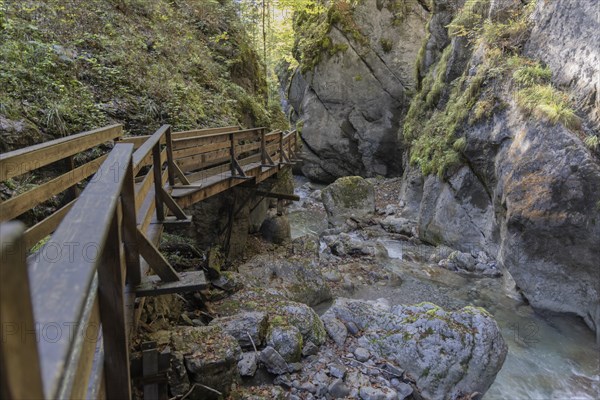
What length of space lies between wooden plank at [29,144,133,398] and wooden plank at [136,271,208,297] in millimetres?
2012

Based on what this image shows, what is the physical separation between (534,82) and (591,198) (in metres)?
4.08

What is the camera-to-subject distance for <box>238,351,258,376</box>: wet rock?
5.55 metres

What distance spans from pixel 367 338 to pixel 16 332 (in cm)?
705

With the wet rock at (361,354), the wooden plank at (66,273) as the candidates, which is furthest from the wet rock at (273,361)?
the wooden plank at (66,273)

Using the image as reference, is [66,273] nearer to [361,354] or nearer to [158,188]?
[158,188]

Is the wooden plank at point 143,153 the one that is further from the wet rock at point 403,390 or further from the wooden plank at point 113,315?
the wet rock at point 403,390

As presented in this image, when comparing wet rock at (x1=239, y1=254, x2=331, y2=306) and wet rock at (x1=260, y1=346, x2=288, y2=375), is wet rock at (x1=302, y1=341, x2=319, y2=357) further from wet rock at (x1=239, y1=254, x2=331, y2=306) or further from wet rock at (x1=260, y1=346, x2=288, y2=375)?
wet rock at (x1=239, y1=254, x2=331, y2=306)

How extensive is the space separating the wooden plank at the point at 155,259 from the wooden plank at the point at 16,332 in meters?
2.68

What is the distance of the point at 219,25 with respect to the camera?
15.7 m

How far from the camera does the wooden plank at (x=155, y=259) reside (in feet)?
11.2

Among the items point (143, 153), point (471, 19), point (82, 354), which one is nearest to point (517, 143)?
point (471, 19)

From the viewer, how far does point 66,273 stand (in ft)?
3.55

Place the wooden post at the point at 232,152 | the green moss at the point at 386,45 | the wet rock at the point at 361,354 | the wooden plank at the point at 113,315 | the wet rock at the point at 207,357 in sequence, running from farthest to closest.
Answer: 1. the green moss at the point at 386,45
2. the wooden post at the point at 232,152
3. the wet rock at the point at 361,354
4. the wet rock at the point at 207,357
5. the wooden plank at the point at 113,315

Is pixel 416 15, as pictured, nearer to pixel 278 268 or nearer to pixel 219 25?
pixel 219 25
